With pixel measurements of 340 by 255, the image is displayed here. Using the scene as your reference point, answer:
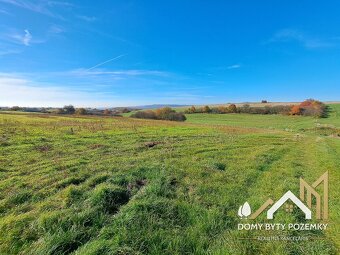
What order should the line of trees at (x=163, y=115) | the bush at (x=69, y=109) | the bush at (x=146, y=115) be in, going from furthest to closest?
the bush at (x=69, y=109) → the bush at (x=146, y=115) → the line of trees at (x=163, y=115)

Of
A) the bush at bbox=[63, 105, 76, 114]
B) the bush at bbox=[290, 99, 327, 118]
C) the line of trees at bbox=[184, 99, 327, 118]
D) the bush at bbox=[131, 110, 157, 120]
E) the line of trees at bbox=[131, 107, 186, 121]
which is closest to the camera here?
the bush at bbox=[290, 99, 327, 118]

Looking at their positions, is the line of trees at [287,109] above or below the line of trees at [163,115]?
above

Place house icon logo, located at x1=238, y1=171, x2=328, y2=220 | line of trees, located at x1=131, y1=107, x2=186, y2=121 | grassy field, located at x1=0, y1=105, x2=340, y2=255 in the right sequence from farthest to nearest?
line of trees, located at x1=131, y1=107, x2=186, y2=121
house icon logo, located at x1=238, y1=171, x2=328, y2=220
grassy field, located at x1=0, y1=105, x2=340, y2=255

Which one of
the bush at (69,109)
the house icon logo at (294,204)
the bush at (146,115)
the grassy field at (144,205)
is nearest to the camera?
the grassy field at (144,205)

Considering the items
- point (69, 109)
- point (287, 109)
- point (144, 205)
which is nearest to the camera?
point (144, 205)

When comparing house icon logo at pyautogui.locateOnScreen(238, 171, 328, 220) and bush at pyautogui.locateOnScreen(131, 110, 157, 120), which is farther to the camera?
bush at pyautogui.locateOnScreen(131, 110, 157, 120)

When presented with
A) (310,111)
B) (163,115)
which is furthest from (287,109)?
(163,115)

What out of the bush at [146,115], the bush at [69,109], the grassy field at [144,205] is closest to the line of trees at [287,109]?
the bush at [146,115]

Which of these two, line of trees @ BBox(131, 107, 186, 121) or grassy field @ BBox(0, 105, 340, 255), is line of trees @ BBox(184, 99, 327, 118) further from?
grassy field @ BBox(0, 105, 340, 255)

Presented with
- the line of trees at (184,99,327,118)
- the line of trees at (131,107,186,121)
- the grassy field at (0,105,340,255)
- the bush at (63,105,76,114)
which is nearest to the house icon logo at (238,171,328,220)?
the grassy field at (0,105,340,255)

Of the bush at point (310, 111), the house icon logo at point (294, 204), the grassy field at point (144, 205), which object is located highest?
the bush at point (310, 111)

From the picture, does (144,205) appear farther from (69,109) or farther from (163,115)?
(69,109)

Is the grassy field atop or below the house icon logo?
atop

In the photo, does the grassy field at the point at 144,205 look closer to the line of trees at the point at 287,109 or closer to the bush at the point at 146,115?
the line of trees at the point at 287,109
